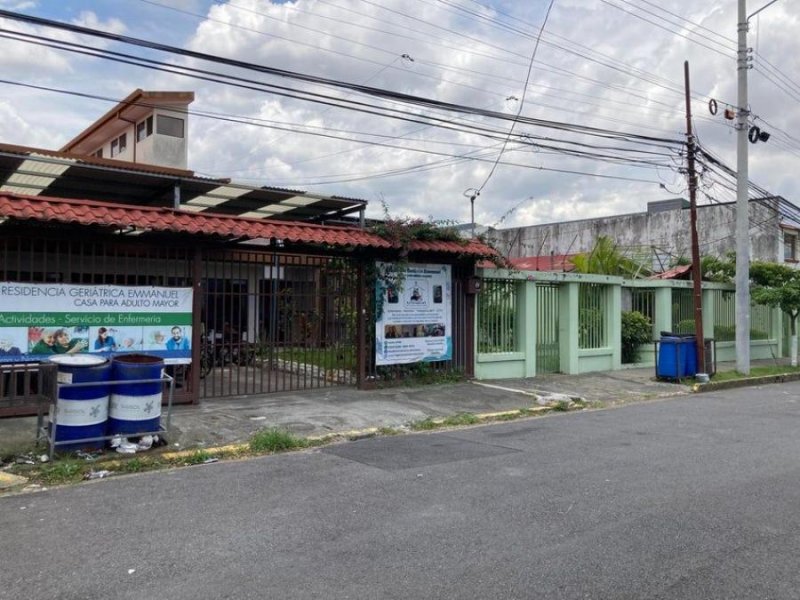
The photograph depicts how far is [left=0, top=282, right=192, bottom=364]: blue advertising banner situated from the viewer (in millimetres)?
8672

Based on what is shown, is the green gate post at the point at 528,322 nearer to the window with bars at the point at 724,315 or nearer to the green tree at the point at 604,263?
the green tree at the point at 604,263

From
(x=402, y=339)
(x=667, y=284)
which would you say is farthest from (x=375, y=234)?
(x=667, y=284)

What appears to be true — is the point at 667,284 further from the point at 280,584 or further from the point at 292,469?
the point at 280,584

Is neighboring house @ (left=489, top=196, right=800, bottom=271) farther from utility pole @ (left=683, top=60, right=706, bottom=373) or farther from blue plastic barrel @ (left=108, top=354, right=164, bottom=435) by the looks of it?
blue plastic barrel @ (left=108, top=354, right=164, bottom=435)

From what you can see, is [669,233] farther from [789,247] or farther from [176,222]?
[176,222]

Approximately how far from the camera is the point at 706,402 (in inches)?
492

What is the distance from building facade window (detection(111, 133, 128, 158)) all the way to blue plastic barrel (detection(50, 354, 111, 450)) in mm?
20503

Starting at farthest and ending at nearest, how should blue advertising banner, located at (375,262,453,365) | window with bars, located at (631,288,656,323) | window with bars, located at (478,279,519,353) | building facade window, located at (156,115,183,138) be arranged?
building facade window, located at (156,115,183,138)
window with bars, located at (631,288,656,323)
window with bars, located at (478,279,519,353)
blue advertising banner, located at (375,262,453,365)

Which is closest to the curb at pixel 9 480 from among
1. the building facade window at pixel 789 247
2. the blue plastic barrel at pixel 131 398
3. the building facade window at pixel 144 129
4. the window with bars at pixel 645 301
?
the blue plastic barrel at pixel 131 398

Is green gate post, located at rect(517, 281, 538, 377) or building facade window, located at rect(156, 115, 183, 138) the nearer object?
green gate post, located at rect(517, 281, 538, 377)

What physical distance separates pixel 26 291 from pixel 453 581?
Answer: 24.0 ft

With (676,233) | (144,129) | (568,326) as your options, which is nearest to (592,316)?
(568,326)

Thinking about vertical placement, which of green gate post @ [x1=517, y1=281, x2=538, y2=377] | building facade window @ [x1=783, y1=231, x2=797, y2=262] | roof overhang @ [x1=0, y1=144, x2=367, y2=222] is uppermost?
building facade window @ [x1=783, y1=231, x2=797, y2=262]

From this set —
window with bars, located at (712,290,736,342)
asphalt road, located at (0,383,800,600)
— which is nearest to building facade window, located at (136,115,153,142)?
asphalt road, located at (0,383,800,600)
